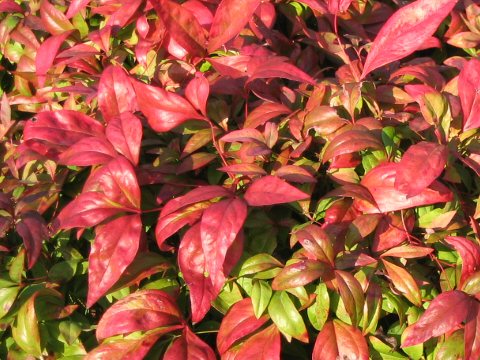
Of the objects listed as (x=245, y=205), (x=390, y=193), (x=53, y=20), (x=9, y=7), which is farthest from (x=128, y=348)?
(x=9, y=7)

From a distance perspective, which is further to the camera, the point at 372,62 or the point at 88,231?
the point at 88,231

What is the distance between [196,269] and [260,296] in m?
0.14

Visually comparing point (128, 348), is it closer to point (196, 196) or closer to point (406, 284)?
point (196, 196)

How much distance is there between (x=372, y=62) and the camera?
1.41m

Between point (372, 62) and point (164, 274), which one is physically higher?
point (372, 62)

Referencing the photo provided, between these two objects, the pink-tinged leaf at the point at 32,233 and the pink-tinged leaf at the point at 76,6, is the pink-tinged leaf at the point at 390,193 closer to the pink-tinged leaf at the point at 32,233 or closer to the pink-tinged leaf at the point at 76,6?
the pink-tinged leaf at the point at 32,233

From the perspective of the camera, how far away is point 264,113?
4.83ft

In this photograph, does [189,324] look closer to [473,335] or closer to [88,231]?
[88,231]

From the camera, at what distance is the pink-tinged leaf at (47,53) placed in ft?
5.68

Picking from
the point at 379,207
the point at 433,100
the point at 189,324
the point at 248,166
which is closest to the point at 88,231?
the point at 189,324

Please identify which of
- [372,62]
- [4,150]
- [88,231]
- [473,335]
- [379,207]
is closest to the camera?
[473,335]

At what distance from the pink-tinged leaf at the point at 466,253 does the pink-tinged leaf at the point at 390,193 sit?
0.25 feet

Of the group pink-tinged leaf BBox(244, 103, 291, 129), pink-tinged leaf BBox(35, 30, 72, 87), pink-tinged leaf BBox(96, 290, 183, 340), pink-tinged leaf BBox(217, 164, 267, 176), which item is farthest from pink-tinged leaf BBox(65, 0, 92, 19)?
pink-tinged leaf BBox(96, 290, 183, 340)

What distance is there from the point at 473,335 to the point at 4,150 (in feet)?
4.08
